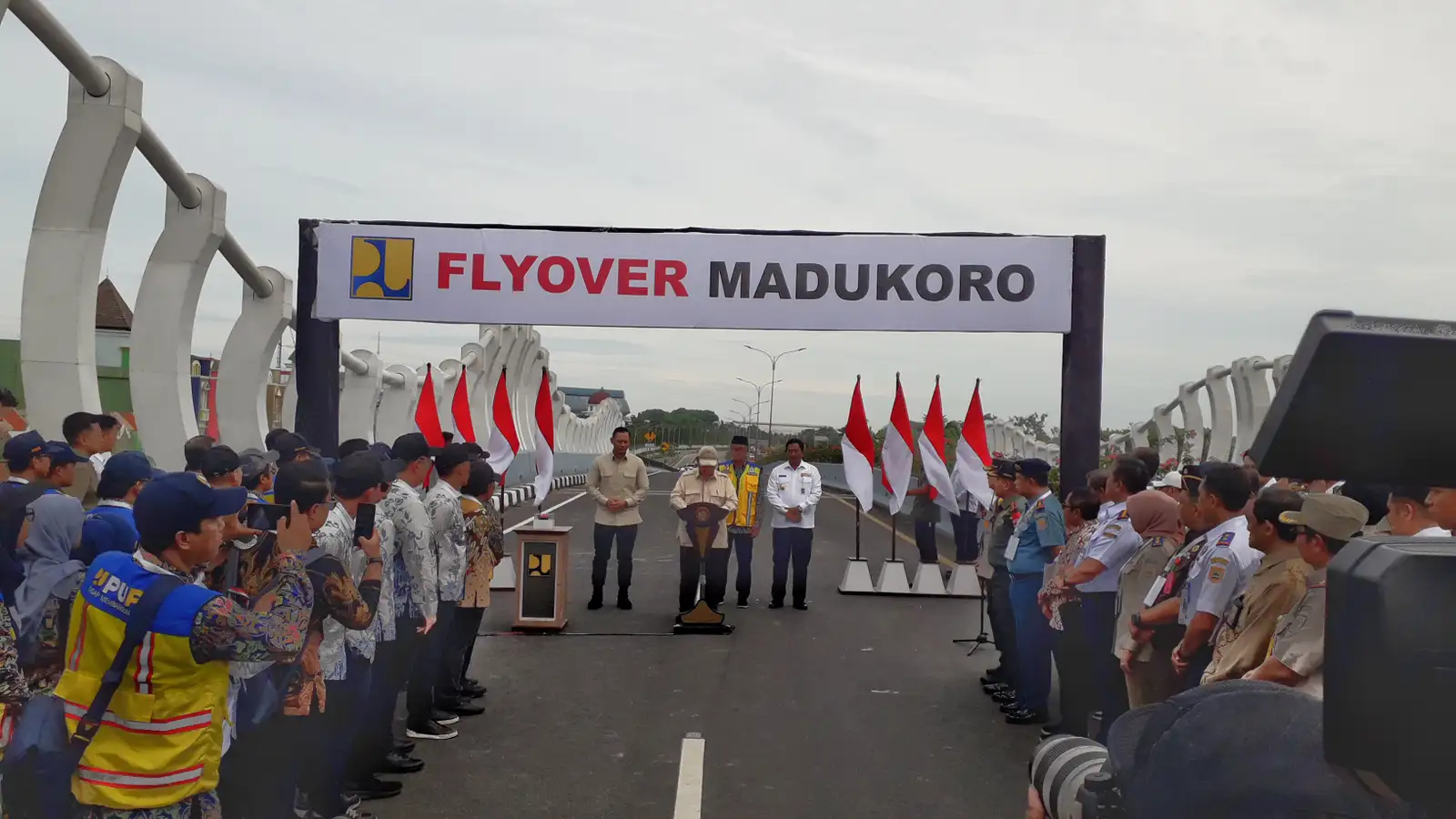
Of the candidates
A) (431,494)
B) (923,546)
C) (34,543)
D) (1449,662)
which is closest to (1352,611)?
(1449,662)

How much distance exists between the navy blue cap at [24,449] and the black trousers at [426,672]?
7.98ft

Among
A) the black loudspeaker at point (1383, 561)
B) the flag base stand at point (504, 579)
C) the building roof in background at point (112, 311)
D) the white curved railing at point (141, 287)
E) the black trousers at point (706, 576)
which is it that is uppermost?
the building roof in background at point (112, 311)

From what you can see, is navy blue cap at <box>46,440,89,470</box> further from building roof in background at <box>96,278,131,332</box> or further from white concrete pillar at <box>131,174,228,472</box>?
building roof in background at <box>96,278,131,332</box>

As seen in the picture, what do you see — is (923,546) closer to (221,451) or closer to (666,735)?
(666,735)

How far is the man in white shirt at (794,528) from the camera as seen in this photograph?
509 inches

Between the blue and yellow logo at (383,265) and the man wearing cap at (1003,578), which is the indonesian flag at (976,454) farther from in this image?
the blue and yellow logo at (383,265)

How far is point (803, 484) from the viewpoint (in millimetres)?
13172

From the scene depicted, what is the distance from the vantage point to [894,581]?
1427cm

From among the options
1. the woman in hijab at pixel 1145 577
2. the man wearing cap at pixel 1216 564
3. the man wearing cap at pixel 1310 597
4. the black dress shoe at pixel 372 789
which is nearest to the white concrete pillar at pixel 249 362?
the black dress shoe at pixel 372 789

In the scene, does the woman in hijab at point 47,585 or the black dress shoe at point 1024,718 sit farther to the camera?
the black dress shoe at point 1024,718

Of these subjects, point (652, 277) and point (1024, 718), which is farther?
point (652, 277)

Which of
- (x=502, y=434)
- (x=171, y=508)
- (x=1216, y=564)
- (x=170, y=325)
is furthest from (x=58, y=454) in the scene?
(x=502, y=434)

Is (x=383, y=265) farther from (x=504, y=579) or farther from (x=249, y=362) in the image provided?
(x=504, y=579)

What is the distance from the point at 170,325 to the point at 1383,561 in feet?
34.0
